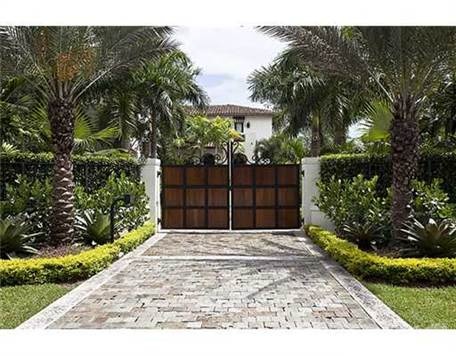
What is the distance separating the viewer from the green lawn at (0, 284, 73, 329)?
5.66m

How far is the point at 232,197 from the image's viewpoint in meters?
14.5

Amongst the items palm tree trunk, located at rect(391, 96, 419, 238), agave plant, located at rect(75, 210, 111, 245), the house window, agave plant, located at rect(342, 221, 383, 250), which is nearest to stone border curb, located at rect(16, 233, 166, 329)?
agave plant, located at rect(75, 210, 111, 245)

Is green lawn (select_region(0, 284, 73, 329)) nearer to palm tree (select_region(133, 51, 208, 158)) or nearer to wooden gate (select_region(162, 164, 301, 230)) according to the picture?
wooden gate (select_region(162, 164, 301, 230))

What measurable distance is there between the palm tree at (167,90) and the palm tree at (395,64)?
32.9 ft

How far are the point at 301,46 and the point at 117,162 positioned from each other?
5830 mm

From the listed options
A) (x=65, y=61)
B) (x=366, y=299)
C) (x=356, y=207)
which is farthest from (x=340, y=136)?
(x=366, y=299)

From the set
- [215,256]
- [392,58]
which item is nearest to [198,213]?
[215,256]

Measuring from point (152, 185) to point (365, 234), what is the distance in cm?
649

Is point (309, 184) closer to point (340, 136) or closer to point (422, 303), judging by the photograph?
point (340, 136)

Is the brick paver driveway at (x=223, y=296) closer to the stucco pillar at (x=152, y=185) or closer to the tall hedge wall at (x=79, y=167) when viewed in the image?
the tall hedge wall at (x=79, y=167)

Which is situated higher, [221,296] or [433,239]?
[433,239]

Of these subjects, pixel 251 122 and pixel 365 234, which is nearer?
pixel 365 234

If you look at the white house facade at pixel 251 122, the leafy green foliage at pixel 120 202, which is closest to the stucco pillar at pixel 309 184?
the leafy green foliage at pixel 120 202

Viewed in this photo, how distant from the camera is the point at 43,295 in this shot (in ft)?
21.7
